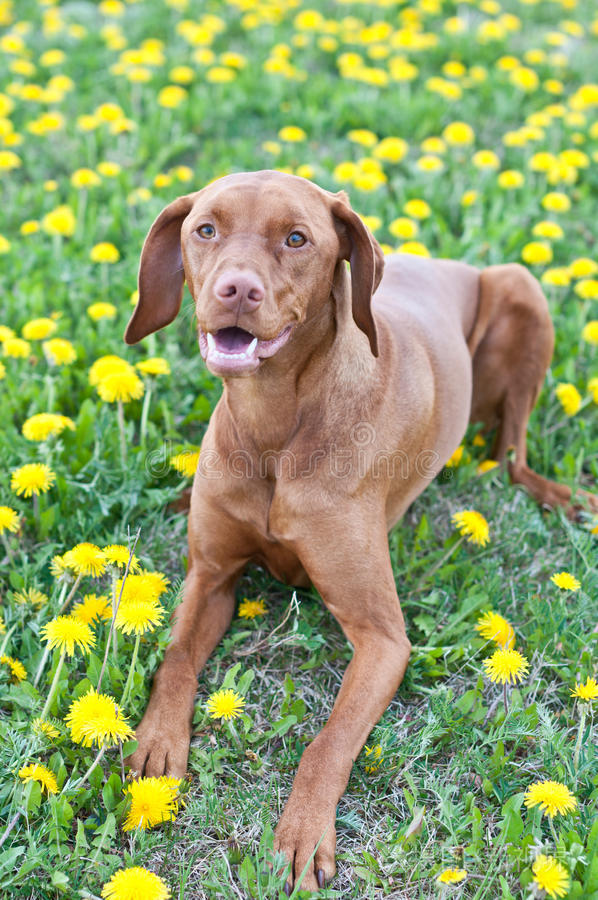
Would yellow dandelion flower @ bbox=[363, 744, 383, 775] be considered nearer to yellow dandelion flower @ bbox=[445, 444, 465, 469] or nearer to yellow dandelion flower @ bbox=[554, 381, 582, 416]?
yellow dandelion flower @ bbox=[445, 444, 465, 469]

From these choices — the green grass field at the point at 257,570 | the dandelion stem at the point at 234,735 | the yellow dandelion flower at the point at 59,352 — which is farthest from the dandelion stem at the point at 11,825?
the yellow dandelion flower at the point at 59,352

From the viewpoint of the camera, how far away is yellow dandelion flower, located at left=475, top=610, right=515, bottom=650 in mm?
3027

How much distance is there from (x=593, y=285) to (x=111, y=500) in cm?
275

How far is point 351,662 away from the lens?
2904 mm

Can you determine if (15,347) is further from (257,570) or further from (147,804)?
(147,804)

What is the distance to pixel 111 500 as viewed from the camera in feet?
11.6

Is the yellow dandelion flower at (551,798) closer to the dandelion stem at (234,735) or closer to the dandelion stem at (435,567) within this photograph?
the dandelion stem at (234,735)

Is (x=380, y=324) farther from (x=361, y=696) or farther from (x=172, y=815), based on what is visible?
(x=172, y=815)

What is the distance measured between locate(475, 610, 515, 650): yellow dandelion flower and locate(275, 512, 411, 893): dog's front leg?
11.6 inches

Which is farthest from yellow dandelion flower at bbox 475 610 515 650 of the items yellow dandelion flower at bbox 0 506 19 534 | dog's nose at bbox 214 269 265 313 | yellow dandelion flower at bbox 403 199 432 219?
yellow dandelion flower at bbox 403 199 432 219

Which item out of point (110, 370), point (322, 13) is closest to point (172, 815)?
point (110, 370)

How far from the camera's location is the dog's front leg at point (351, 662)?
98.3 inches

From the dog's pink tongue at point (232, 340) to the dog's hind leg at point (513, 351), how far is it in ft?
6.33

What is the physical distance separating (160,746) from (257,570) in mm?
944
